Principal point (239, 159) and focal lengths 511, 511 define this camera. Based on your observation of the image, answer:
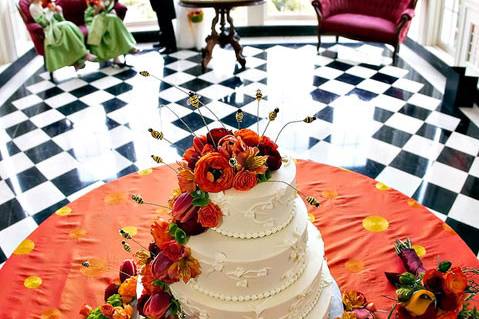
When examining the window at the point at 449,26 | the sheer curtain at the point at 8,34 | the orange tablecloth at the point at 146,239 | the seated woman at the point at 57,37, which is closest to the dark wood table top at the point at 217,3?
the seated woman at the point at 57,37

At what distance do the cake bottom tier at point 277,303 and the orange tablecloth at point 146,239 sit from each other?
451mm

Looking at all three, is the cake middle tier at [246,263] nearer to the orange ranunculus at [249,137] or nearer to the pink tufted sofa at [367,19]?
the orange ranunculus at [249,137]

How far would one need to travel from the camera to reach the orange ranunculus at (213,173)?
5.51 feet

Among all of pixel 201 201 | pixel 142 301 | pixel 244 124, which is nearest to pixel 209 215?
pixel 201 201

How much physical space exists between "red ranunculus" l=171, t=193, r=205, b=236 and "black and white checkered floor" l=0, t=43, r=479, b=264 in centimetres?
205

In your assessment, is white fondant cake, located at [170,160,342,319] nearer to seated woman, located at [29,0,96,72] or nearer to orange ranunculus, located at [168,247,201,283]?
orange ranunculus, located at [168,247,201,283]

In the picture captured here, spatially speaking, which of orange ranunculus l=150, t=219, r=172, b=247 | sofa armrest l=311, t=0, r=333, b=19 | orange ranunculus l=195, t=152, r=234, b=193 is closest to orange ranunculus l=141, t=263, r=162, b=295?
orange ranunculus l=150, t=219, r=172, b=247

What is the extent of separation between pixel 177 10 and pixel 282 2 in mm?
1733

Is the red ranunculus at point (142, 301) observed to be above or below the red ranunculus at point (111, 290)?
above

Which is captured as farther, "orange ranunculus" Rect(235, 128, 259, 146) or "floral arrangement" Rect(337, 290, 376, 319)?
"floral arrangement" Rect(337, 290, 376, 319)

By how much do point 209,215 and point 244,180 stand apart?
17 cm

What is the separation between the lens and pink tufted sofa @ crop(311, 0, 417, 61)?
625cm

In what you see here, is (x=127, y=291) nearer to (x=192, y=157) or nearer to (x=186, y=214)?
(x=186, y=214)

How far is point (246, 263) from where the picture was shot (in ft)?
5.74
